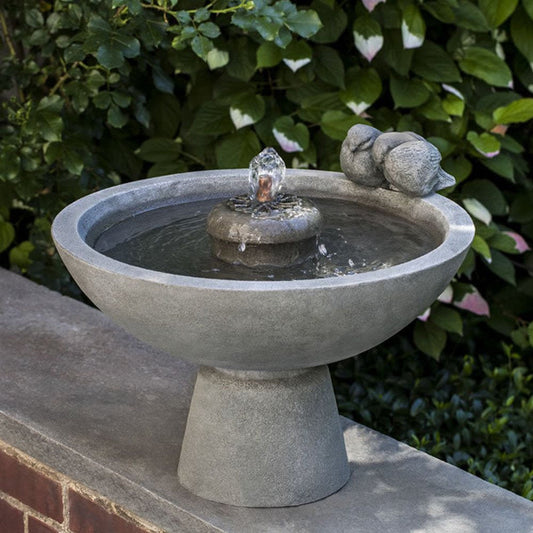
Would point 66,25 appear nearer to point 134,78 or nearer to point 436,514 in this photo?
point 134,78

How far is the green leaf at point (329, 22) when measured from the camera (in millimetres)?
2986

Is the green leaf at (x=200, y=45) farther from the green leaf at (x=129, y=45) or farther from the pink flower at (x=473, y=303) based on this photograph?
the pink flower at (x=473, y=303)

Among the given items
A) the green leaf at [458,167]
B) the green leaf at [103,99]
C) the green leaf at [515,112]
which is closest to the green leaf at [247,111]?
the green leaf at [103,99]

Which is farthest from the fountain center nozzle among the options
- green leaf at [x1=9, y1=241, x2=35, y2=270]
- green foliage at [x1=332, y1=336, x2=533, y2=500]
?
green leaf at [x1=9, y1=241, x2=35, y2=270]

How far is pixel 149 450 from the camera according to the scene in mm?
2098

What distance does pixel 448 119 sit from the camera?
3.00 metres

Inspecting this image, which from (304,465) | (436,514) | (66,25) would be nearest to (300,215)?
(304,465)

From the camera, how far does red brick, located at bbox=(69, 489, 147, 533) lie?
2.01 m

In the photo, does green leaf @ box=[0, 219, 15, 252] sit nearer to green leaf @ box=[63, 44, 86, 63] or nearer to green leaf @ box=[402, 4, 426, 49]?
green leaf @ box=[63, 44, 86, 63]

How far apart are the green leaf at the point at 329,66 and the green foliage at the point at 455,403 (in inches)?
33.7

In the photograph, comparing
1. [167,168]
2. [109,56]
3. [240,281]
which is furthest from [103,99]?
[240,281]

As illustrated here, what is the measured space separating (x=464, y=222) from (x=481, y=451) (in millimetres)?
1049

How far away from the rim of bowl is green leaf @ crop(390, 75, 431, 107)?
859 millimetres

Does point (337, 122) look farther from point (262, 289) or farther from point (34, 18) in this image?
point (262, 289)
